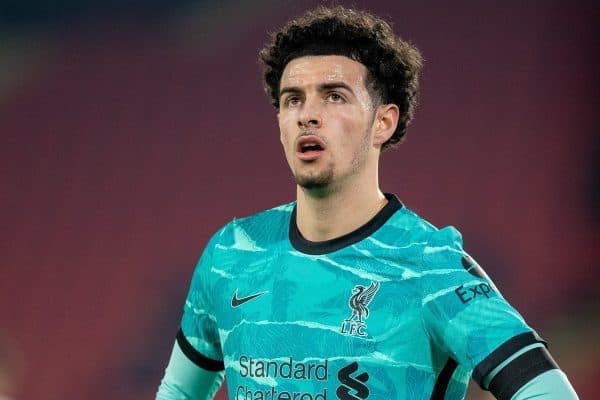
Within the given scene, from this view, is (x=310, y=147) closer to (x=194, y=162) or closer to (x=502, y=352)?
(x=502, y=352)

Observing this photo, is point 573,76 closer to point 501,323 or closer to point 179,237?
point 179,237

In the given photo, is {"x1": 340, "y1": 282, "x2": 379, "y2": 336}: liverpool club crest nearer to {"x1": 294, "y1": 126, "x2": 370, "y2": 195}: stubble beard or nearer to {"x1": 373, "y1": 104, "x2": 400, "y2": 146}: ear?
{"x1": 294, "y1": 126, "x2": 370, "y2": 195}: stubble beard

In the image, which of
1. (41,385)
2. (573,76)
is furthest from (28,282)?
(573,76)

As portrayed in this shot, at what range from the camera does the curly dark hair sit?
1.81 meters

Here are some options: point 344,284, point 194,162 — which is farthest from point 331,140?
point 194,162

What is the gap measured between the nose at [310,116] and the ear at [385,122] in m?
0.13

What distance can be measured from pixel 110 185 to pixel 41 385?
2.19 ft

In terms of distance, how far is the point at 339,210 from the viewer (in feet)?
5.76

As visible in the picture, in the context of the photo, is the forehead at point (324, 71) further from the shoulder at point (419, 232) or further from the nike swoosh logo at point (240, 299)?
the nike swoosh logo at point (240, 299)

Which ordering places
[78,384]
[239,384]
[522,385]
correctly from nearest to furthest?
1. [522,385]
2. [239,384]
3. [78,384]

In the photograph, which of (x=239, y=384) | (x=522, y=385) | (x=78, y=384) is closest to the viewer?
(x=522, y=385)

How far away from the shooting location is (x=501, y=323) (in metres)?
1.52

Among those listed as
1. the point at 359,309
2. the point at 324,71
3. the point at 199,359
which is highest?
the point at 324,71

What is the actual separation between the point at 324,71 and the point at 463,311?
19.6 inches
